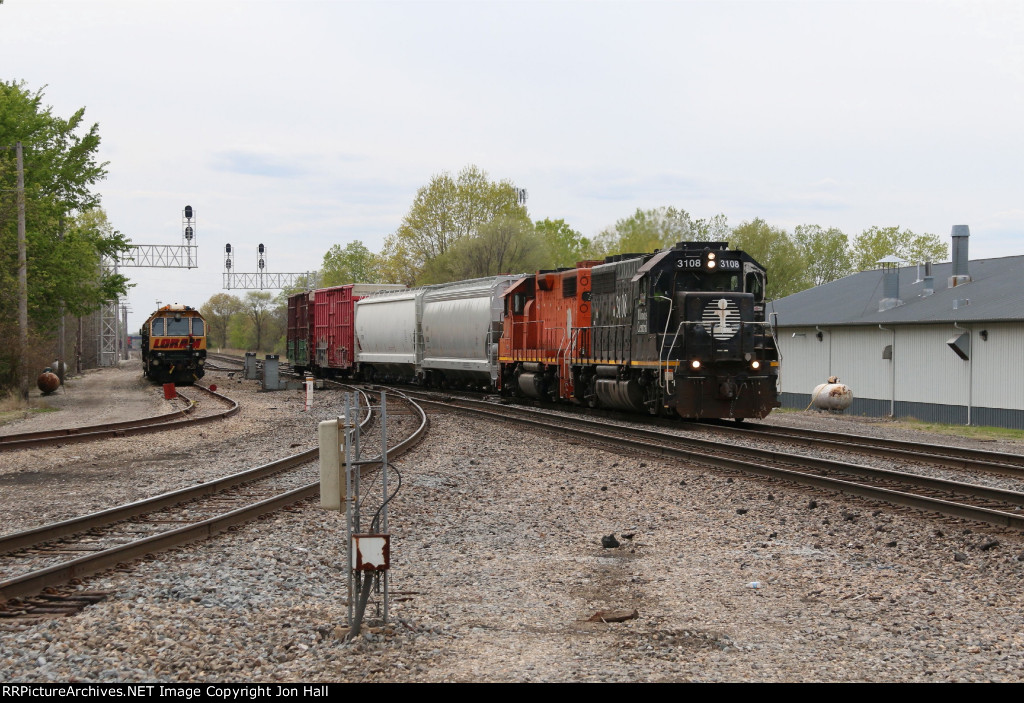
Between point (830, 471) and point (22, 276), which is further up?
point (22, 276)

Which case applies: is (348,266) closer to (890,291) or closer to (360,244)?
(360,244)

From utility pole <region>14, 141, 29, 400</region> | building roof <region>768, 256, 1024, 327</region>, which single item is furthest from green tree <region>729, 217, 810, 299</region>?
utility pole <region>14, 141, 29, 400</region>

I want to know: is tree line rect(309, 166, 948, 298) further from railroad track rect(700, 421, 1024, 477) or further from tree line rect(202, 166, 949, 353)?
railroad track rect(700, 421, 1024, 477)

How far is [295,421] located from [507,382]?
678 cm

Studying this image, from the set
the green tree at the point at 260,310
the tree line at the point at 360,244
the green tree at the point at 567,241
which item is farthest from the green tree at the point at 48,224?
the green tree at the point at 260,310

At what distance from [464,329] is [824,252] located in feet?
227

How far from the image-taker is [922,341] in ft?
103

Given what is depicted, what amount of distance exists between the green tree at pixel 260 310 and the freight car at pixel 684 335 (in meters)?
A: 106

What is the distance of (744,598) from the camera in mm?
6785

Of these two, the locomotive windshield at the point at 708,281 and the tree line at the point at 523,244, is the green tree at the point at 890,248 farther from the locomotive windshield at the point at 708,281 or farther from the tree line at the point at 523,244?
the locomotive windshield at the point at 708,281

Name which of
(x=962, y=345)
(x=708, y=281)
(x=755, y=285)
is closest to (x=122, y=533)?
(x=708, y=281)
